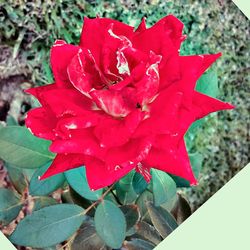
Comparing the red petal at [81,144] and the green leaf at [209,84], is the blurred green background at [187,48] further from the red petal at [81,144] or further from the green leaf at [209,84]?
the red petal at [81,144]

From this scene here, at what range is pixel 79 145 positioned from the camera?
2.54 feet

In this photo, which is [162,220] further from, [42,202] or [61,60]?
[61,60]

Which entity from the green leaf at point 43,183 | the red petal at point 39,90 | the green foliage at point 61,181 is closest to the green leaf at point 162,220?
the green foliage at point 61,181

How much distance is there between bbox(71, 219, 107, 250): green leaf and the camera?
931 millimetres

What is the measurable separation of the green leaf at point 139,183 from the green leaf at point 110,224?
0.04 meters

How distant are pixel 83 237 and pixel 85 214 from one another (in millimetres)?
31

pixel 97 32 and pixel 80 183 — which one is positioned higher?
pixel 97 32

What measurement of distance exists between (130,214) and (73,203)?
0.08 metres

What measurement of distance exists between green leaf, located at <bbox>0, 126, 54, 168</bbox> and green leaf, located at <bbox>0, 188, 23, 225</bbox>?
0.14 ft

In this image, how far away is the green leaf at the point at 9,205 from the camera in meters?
0.93

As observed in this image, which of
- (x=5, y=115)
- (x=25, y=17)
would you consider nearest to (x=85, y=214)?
(x=5, y=115)

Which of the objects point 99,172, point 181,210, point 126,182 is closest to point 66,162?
point 99,172

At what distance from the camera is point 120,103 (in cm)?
78

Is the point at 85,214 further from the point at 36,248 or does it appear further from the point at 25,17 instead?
the point at 25,17
